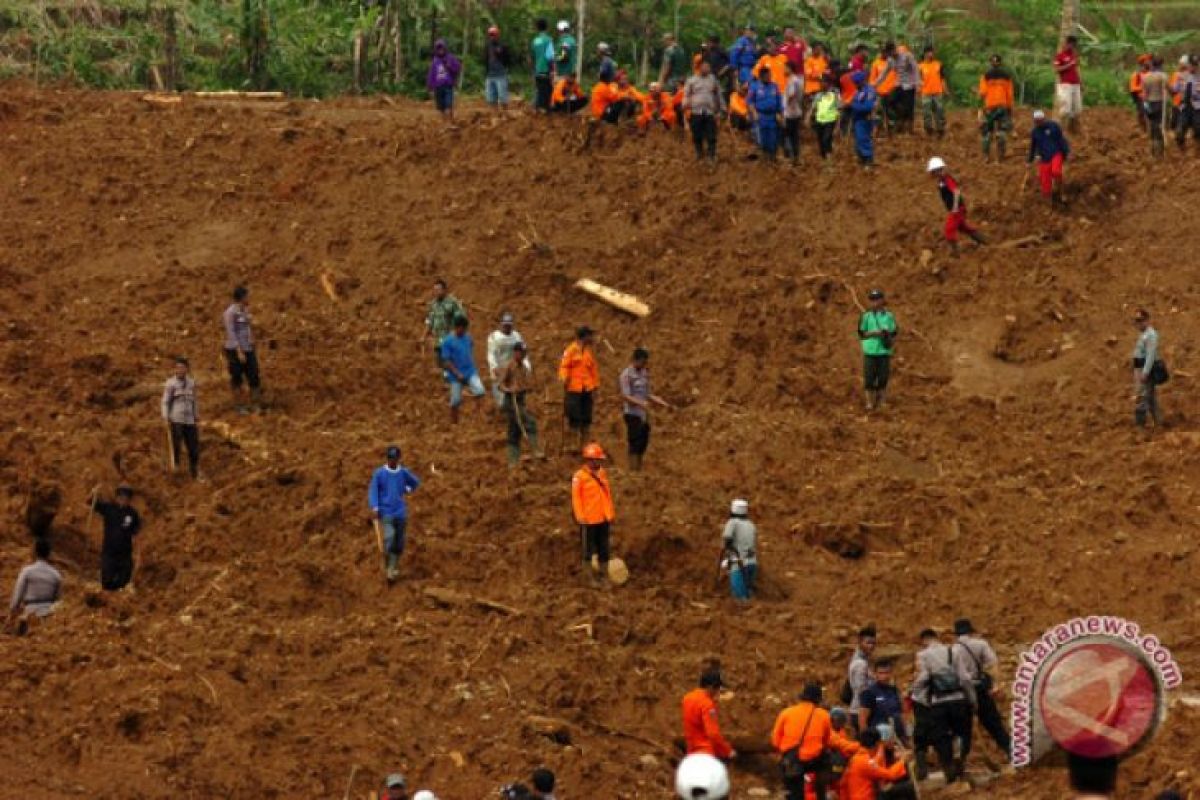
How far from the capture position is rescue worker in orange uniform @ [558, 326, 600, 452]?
21.4 metres

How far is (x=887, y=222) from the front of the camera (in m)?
27.2

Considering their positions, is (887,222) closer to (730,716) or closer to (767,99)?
(767,99)

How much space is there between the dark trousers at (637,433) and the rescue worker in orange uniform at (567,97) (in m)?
8.73

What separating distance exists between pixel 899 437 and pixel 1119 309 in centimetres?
360

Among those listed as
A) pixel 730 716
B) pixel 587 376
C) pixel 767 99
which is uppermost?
pixel 767 99

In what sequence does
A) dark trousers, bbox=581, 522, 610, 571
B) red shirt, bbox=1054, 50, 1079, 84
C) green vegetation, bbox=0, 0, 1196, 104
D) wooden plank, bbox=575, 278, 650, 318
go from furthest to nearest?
green vegetation, bbox=0, 0, 1196, 104
red shirt, bbox=1054, 50, 1079, 84
wooden plank, bbox=575, 278, 650, 318
dark trousers, bbox=581, 522, 610, 571

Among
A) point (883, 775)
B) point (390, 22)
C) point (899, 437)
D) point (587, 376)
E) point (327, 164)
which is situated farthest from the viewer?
point (390, 22)

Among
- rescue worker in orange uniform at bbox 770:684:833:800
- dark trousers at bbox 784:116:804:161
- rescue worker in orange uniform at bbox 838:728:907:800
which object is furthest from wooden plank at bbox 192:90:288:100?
rescue worker in orange uniform at bbox 838:728:907:800

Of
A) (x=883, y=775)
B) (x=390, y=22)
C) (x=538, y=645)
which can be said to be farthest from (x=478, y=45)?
(x=883, y=775)

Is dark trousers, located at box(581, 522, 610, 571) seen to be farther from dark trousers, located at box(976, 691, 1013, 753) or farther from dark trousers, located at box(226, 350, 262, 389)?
dark trousers, located at box(226, 350, 262, 389)

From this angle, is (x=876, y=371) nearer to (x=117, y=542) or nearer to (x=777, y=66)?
(x=777, y=66)

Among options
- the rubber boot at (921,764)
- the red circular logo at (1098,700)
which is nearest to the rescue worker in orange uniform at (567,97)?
the rubber boot at (921,764)

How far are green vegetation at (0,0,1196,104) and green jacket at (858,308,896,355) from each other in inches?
461

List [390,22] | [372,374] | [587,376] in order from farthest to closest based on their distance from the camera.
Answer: [390,22]
[372,374]
[587,376]
